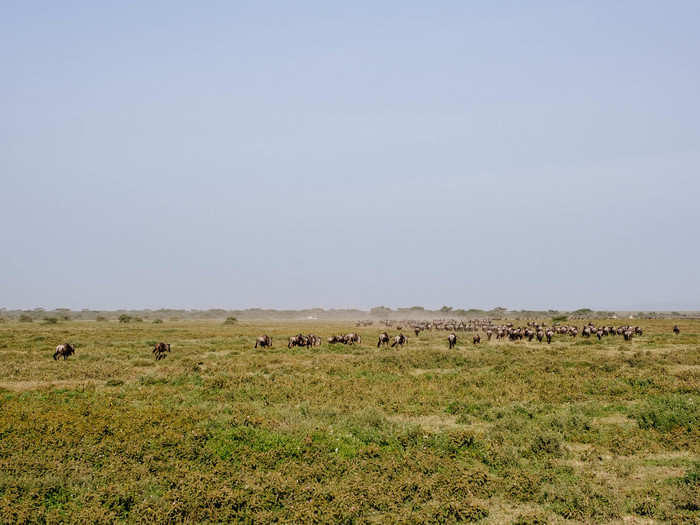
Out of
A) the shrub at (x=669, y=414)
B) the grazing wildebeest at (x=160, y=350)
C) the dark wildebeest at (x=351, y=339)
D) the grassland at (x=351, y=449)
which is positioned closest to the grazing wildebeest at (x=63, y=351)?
the grazing wildebeest at (x=160, y=350)

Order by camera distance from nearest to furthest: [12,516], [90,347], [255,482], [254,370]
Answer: [12,516] → [255,482] → [254,370] → [90,347]

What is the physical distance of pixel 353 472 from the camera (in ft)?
35.4

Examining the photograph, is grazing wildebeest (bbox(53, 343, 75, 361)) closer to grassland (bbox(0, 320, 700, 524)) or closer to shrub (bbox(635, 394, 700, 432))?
grassland (bbox(0, 320, 700, 524))

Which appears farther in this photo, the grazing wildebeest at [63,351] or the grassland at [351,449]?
the grazing wildebeest at [63,351]

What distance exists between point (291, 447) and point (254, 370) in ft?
47.9

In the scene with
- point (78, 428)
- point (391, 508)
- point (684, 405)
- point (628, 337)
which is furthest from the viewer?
point (628, 337)

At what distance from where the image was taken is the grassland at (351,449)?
30.0ft

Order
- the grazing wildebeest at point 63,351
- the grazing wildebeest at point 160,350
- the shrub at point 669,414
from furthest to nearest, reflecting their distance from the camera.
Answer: the grazing wildebeest at point 160,350 → the grazing wildebeest at point 63,351 → the shrub at point 669,414

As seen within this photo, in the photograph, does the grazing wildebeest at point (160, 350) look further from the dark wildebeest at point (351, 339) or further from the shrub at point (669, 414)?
the shrub at point (669, 414)

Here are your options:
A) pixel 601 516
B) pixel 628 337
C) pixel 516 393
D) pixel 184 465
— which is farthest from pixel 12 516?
pixel 628 337

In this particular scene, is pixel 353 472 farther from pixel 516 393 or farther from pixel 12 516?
pixel 516 393

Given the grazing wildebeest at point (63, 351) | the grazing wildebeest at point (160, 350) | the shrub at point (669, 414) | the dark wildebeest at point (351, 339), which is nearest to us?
the shrub at point (669, 414)

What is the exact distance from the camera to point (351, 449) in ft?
39.7

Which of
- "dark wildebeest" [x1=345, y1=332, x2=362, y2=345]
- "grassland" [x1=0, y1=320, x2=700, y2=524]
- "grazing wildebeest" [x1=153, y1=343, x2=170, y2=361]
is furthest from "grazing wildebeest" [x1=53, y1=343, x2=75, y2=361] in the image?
"dark wildebeest" [x1=345, y1=332, x2=362, y2=345]
